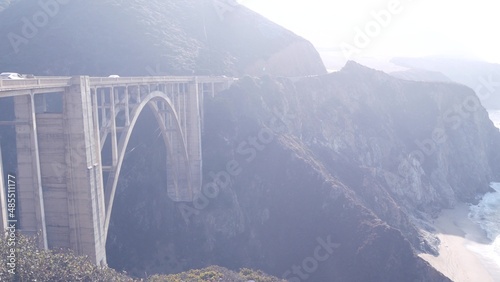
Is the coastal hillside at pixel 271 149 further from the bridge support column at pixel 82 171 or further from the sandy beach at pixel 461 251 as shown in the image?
the bridge support column at pixel 82 171

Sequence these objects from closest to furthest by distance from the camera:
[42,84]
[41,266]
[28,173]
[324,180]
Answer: [41,266] < [42,84] < [28,173] < [324,180]

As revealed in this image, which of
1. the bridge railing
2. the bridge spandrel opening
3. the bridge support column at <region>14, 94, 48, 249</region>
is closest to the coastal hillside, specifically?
the bridge spandrel opening

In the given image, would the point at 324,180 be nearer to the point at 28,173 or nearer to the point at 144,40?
the point at 28,173

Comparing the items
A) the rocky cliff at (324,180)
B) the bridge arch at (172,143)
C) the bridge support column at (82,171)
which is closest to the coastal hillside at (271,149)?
the rocky cliff at (324,180)

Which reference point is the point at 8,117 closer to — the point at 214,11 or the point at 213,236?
the point at 213,236

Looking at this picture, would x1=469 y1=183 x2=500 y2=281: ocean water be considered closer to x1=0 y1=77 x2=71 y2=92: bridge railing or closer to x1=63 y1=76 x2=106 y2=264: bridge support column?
x1=63 y1=76 x2=106 y2=264: bridge support column

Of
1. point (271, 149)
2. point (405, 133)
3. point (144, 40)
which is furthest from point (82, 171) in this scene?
point (405, 133)
